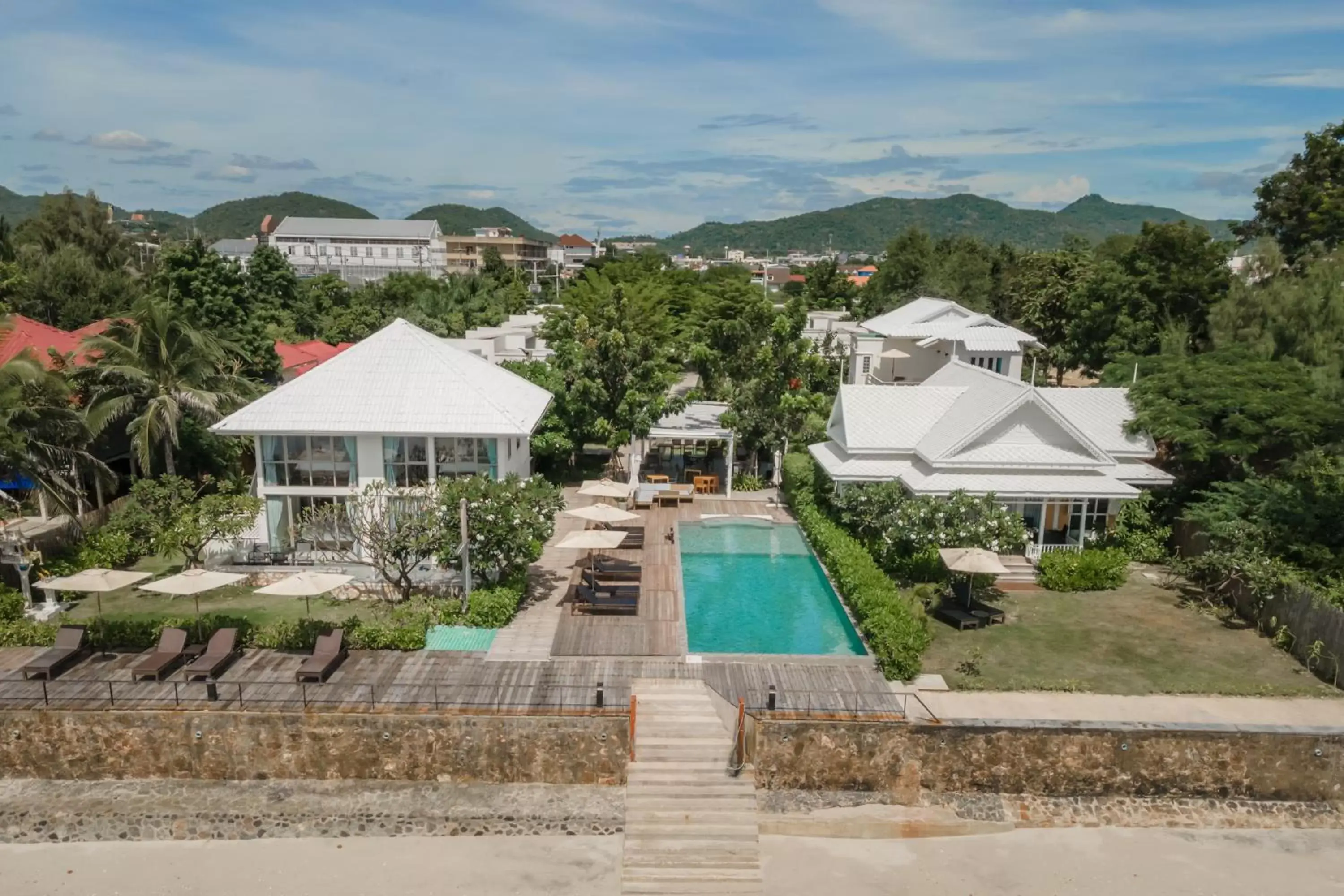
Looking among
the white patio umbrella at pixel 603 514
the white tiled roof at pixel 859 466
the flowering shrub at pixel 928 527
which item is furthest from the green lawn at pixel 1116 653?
the white patio umbrella at pixel 603 514

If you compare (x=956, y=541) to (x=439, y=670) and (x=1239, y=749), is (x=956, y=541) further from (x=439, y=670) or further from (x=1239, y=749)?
(x=439, y=670)

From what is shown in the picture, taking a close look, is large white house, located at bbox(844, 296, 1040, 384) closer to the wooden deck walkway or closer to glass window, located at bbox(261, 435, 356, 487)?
the wooden deck walkway

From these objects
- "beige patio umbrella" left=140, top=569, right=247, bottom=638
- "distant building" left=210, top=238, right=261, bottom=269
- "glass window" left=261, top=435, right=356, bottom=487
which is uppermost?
"distant building" left=210, top=238, right=261, bottom=269

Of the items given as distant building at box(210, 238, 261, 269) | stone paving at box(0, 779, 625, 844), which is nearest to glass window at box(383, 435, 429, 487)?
stone paving at box(0, 779, 625, 844)

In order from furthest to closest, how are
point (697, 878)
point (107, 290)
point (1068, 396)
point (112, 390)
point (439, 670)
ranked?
point (107, 290), point (1068, 396), point (112, 390), point (439, 670), point (697, 878)

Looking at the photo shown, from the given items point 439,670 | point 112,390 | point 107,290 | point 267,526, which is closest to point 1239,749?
point 439,670

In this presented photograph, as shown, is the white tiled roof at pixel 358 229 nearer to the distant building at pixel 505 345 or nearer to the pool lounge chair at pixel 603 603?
the distant building at pixel 505 345
